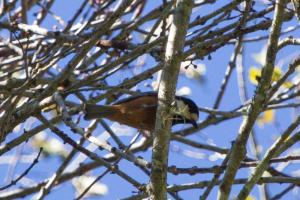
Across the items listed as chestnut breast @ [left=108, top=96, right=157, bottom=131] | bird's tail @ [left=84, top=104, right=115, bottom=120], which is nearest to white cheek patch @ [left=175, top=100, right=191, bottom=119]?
chestnut breast @ [left=108, top=96, right=157, bottom=131]

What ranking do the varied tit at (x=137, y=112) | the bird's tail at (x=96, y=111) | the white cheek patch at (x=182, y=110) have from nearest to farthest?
the white cheek patch at (x=182, y=110)
the bird's tail at (x=96, y=111)
the varied tit at (x=137, y=112)

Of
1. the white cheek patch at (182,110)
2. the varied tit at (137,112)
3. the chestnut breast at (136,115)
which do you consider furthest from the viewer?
the chestnut breast at (136,115)

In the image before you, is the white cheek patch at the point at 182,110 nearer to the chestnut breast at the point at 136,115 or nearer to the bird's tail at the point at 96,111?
the chestnut breast at the point at 136,115

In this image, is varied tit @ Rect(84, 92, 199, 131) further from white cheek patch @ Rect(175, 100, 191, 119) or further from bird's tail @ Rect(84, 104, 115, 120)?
white cheek patch @ Rect(175, 100, 191, 119)

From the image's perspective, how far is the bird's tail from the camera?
4.90m

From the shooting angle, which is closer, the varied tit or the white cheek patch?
the white cheek patch

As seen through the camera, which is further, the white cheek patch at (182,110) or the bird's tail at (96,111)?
the bird's tail at (96,111)

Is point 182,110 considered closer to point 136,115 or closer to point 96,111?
point 96,111

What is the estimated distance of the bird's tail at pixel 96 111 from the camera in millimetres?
4896

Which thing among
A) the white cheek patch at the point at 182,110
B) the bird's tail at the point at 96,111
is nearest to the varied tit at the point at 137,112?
the bird's tail at the point at 96,111

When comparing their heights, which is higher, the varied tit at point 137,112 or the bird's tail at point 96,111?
the varied tit at point 137,112

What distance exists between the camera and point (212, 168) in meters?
3.60

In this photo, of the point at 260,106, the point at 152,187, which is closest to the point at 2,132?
the point at 152,187

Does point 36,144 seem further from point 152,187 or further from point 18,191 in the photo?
point 152,187
